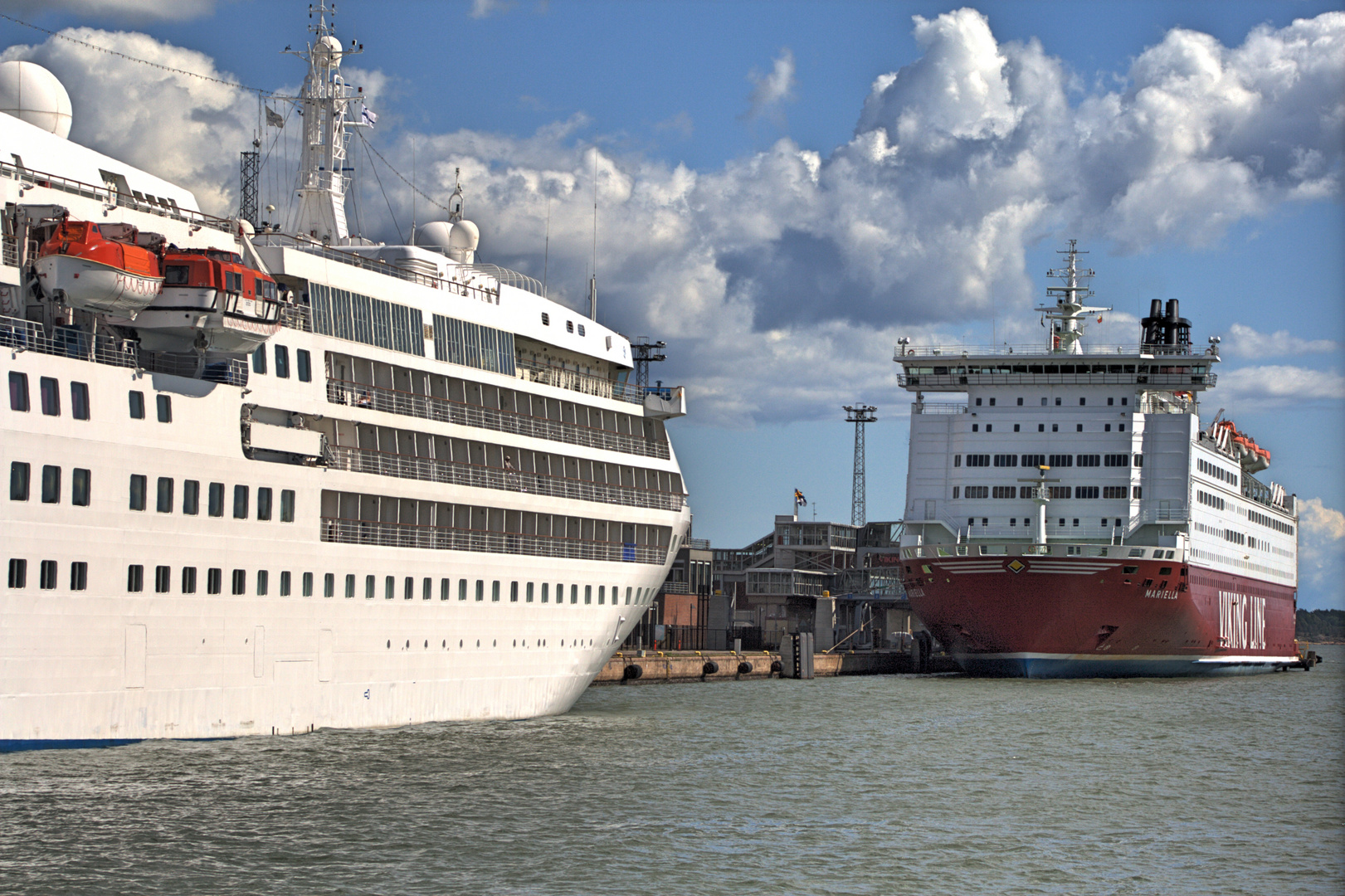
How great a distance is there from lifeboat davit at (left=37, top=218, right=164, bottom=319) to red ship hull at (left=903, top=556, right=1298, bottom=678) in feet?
150

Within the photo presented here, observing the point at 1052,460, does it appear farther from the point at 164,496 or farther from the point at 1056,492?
the point at 164,496

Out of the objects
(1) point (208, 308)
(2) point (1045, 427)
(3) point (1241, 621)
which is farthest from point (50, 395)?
(3) point (1241, 621)

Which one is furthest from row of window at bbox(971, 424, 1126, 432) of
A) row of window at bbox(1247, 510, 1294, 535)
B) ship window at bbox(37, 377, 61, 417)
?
ship window at bbox(37, 377, 61, 417)

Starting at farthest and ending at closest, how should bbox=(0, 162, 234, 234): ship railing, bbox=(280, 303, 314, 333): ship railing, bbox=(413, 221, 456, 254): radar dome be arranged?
bbox=(413, 221, 456, 254): radar dome, bbox=(280, 303, 314, 333): ship railing, bbox=(0, 162, 234, 234): ship railing

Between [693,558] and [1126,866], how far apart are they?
237 ft

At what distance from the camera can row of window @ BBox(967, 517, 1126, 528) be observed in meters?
73.7

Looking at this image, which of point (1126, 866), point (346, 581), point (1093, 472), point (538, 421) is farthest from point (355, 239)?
point (1093, 472)

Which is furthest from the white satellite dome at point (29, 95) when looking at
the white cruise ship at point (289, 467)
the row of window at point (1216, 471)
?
the row of window at point (1216, 471)

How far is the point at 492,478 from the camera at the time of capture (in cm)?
4234

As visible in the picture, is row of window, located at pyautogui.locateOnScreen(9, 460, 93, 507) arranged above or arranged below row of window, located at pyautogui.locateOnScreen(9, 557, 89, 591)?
above

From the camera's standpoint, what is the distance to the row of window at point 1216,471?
77375 mm

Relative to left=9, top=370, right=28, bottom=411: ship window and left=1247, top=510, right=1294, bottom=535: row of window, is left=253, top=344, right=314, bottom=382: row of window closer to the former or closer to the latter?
left=9, top=370, right=28, bottom=411: ship window

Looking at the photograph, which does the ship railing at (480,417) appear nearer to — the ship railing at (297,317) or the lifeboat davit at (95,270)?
the ship railing at (297,317)

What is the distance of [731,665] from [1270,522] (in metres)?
41.3
